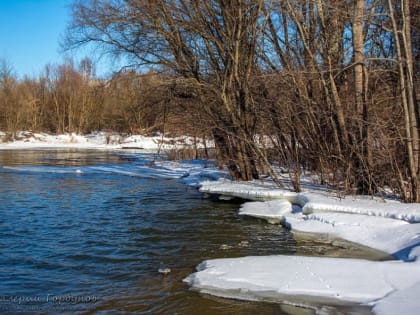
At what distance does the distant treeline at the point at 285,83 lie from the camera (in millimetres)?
9883

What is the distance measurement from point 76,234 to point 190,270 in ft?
9.81

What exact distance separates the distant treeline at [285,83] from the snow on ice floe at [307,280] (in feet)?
13.4

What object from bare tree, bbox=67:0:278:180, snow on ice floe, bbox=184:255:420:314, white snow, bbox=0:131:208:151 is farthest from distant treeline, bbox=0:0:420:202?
white snow, bbox=0:131:208:151

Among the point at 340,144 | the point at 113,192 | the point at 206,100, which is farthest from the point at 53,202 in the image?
the point at 340,144

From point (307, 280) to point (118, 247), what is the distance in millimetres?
3396

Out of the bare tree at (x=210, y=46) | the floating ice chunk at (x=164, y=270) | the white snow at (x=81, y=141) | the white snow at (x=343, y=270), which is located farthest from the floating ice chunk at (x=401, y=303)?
the white snow at (x=81, y=141)

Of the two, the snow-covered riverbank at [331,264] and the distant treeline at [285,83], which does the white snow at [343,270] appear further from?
the distant treeline at [285,83]

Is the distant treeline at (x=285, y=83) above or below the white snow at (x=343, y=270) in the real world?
above

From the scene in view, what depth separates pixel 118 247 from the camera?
7395 mm

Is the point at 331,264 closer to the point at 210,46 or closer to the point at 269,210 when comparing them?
the point at 269,210

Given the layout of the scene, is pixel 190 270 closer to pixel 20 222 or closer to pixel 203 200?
pixel 20 222

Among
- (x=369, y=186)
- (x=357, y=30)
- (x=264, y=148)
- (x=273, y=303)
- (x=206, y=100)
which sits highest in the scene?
(x=357, y=30)

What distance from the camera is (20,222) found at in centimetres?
911

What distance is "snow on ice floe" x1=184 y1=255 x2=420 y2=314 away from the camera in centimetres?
502
